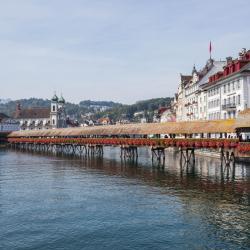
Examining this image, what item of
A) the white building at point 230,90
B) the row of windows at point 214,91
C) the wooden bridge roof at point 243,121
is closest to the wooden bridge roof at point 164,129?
the wooden bridge roof at point 243,121

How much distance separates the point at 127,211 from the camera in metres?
36.2

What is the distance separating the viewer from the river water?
27969 mm

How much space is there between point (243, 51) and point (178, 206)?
66.3 meters

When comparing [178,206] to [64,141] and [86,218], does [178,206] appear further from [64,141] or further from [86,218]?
[64,141]

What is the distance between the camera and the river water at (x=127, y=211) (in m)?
28.0

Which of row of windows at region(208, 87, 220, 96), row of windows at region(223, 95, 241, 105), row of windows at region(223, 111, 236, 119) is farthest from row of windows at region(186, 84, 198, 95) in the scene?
row of windows at region(223, 111, 236, 119)

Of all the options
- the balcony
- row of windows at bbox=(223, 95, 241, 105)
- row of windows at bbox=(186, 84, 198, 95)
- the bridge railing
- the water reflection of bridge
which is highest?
row of windows at bbox=(186, 84, 198, 95)

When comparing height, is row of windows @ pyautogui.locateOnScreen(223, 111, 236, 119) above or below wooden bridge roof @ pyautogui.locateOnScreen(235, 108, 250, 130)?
above

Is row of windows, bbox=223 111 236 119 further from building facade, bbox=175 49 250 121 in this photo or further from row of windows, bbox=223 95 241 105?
row of windows, bbox=223 95 241 105

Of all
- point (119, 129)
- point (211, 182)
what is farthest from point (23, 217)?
point (119, 129)

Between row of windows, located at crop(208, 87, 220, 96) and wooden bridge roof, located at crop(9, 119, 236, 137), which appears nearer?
wooden bridge roof, located at crop(9, 119, 236, 137)

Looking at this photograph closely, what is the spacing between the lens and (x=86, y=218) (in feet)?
111

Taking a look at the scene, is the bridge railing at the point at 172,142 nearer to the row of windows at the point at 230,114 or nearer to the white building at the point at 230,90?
the white building at the point at 230,90

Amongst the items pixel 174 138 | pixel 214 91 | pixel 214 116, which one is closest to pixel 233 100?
pixel 214 116
